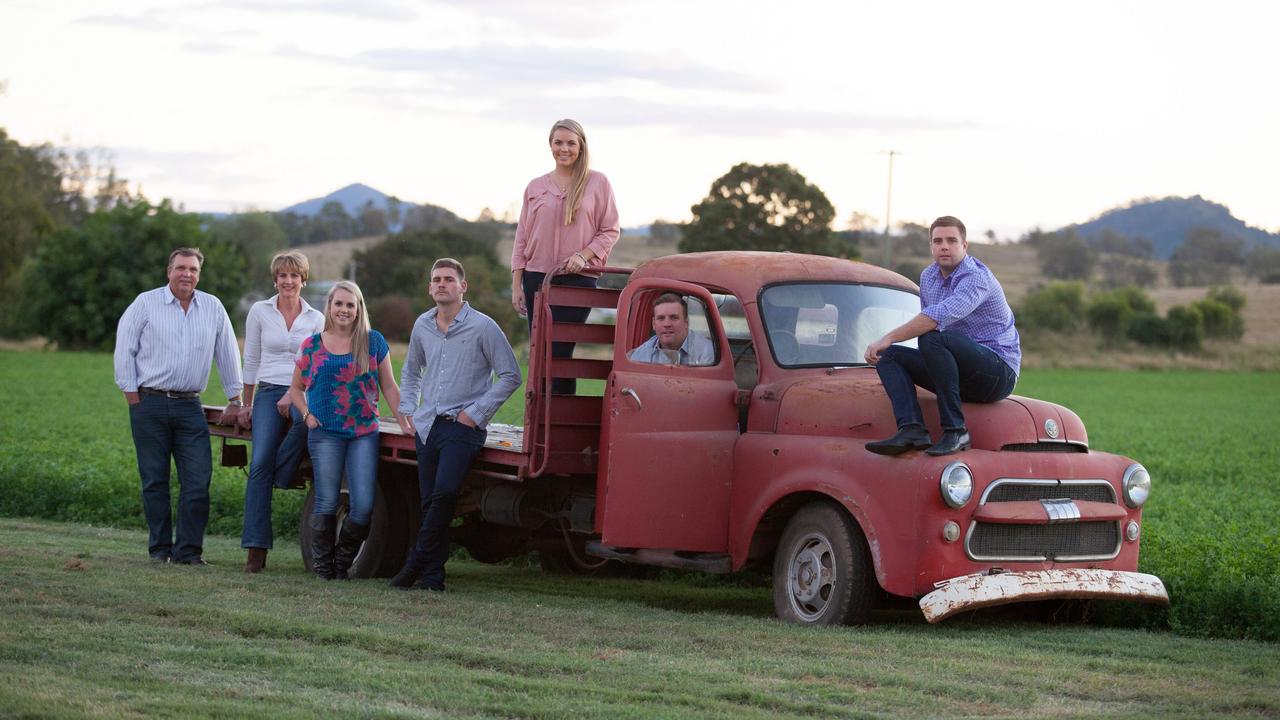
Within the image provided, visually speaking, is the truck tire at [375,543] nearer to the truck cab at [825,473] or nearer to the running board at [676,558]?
the truck cab at [825,473]

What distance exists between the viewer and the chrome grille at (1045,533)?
8281mm

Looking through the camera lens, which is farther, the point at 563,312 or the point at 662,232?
the point at 662,232

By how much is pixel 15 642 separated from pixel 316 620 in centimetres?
163

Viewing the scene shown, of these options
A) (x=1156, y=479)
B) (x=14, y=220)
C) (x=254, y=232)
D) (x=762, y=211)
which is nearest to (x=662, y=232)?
(x=254, y=232)

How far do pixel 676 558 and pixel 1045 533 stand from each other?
7.05 ft

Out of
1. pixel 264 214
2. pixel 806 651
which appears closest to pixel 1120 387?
pixel 806 651

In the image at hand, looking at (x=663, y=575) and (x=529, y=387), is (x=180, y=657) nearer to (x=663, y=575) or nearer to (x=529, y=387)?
(x=529, y=387)

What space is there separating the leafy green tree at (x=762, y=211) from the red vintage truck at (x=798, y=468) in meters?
71.5

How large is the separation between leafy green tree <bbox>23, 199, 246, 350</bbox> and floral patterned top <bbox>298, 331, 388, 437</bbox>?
60759mm

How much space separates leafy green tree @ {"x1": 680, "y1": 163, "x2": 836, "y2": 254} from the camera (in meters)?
81.5

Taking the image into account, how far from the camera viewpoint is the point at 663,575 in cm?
1231

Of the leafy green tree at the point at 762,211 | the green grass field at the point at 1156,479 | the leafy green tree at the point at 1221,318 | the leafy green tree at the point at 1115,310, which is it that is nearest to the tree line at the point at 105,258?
the leafy green tree at the point at 762,211

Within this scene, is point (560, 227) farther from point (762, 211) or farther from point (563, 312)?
point (762, 211)

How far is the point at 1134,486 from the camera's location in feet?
28.8
